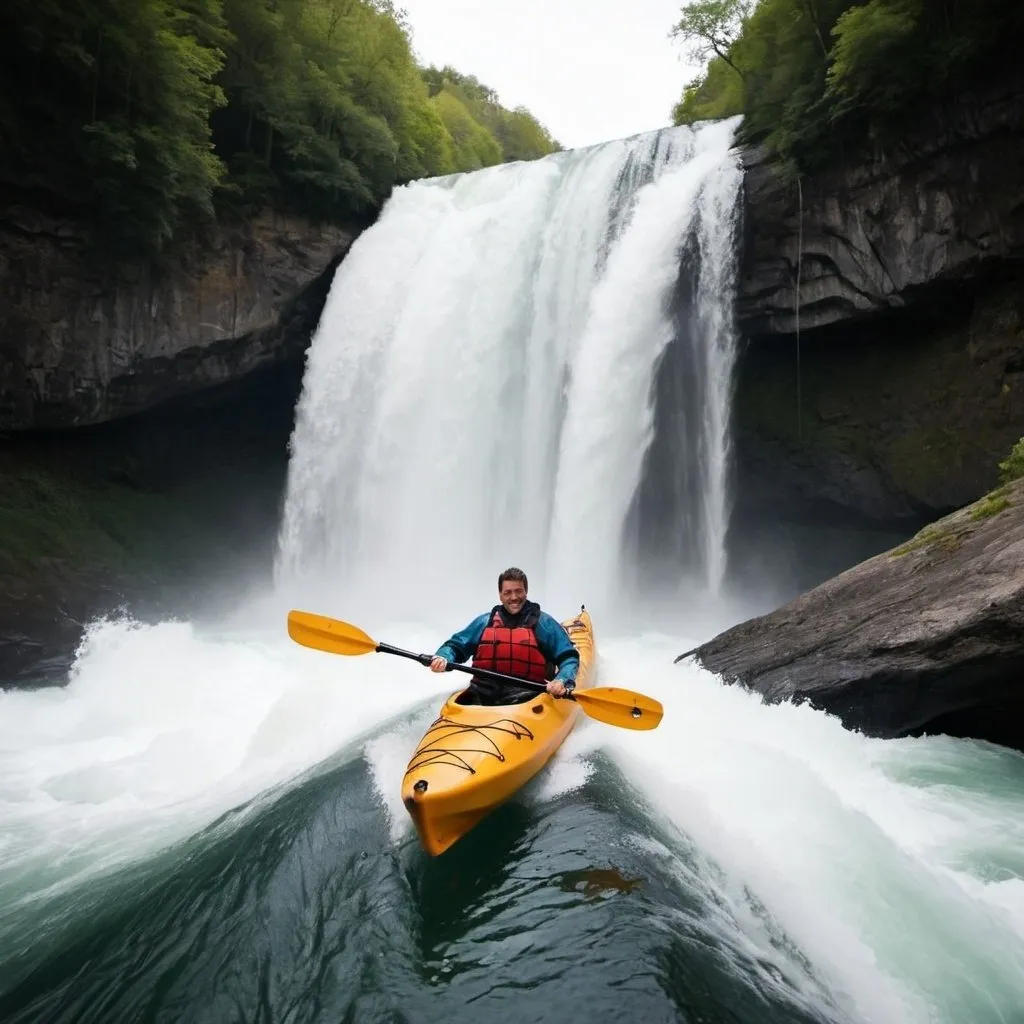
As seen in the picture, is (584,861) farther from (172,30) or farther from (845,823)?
(172,30)

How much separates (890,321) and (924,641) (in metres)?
7.90

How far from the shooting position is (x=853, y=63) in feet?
30.5

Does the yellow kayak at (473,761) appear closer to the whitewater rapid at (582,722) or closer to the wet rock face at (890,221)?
the whitewater rapid at (582,722)

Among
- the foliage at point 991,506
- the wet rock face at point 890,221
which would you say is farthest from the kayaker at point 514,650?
the wet rock face at point 890,221

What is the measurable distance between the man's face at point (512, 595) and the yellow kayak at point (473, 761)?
632mm

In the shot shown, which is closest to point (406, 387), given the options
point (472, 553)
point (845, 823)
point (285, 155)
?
point (472, 553)

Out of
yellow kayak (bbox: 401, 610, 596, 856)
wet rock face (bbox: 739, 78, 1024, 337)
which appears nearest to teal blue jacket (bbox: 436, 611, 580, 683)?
yellow kayak (bbox: 401, 610, 596, 856)

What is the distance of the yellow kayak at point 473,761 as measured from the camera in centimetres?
318

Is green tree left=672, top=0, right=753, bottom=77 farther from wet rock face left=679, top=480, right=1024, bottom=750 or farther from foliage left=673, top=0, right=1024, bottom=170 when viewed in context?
wet rock face left=679, top=480, right=1024, bottom=750

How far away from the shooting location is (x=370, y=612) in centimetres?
1209

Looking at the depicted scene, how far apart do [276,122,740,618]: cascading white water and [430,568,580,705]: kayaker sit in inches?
261

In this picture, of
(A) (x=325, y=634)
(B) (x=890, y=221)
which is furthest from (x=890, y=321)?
(A) (x=325, y=634)

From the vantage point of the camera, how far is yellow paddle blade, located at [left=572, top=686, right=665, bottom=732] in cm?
413

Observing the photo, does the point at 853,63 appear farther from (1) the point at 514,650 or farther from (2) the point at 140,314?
(2) the point at 140,314
